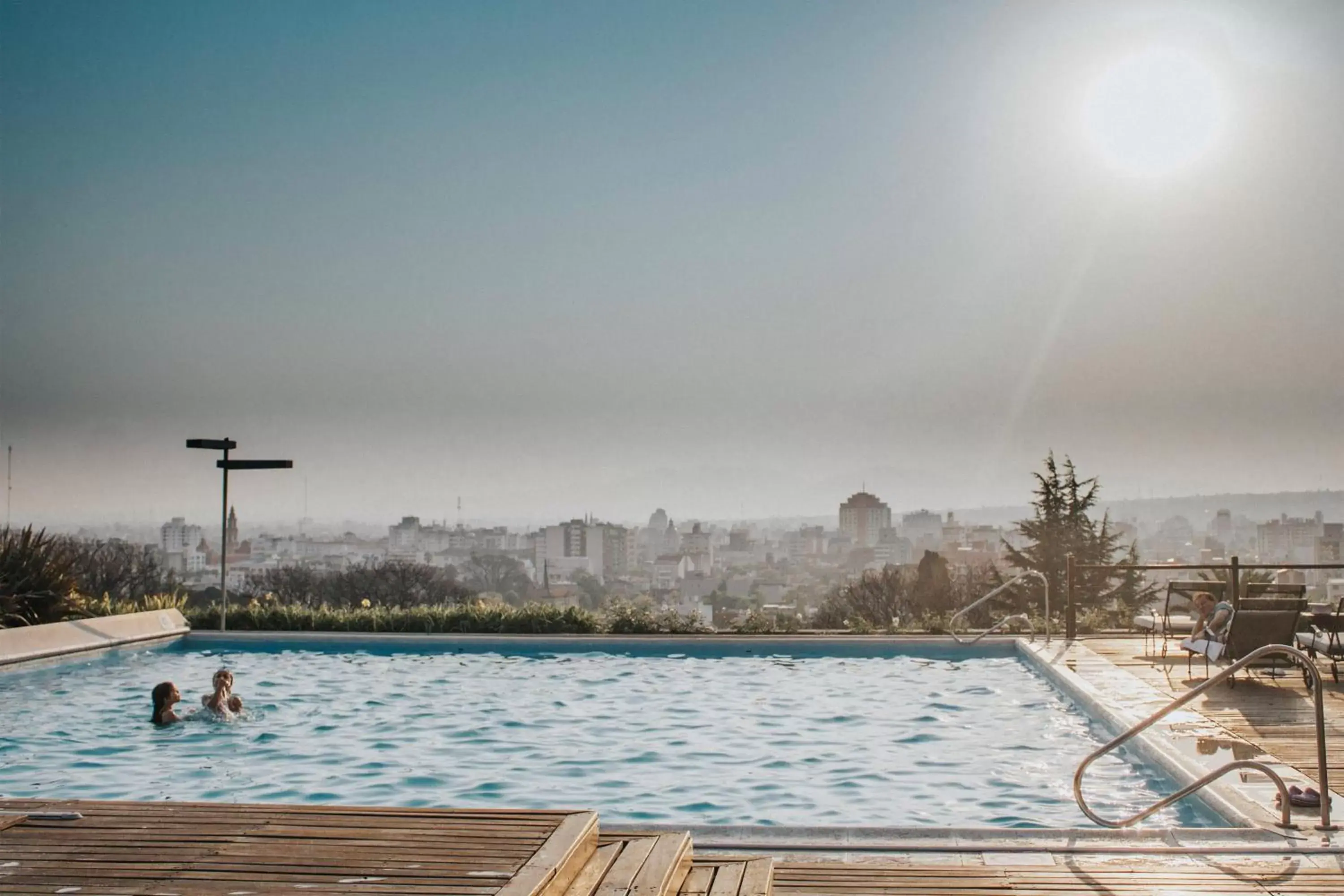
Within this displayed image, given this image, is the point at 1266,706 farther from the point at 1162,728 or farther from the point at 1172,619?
the point at 1172,619

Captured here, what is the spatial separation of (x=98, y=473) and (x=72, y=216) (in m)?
9.22

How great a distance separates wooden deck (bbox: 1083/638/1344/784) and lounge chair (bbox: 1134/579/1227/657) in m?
0.34

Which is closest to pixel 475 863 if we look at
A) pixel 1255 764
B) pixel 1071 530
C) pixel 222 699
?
pixel 1255 764

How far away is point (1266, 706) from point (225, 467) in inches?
418

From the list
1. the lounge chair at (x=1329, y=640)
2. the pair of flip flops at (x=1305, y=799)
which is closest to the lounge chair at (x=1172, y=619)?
the lounge chair at (x=1329, y=640)

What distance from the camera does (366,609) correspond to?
1412 centimetres

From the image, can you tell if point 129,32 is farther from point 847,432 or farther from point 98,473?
point 847,432

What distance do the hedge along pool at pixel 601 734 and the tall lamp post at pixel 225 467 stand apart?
78 centimetres

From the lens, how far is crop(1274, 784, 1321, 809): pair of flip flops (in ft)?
16.0

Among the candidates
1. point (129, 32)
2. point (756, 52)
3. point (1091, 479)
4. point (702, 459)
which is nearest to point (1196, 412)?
point (1091, 479)

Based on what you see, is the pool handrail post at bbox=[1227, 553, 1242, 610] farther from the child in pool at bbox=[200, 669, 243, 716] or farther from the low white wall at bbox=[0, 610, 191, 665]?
the low white wall at bbox=[0, 610, 191, 665]

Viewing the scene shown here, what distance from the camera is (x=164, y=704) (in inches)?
351

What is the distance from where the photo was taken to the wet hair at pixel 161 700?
891 cm

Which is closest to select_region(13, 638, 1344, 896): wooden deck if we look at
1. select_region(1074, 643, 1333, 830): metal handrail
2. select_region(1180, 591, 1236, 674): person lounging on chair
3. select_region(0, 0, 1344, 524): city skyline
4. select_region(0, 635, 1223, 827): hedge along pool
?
select_region(1074, 643, 1333, 830): metal handrail
